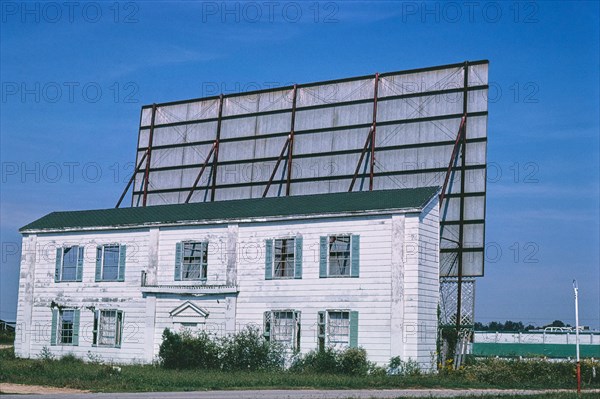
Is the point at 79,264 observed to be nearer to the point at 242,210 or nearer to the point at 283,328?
the point at 242,210

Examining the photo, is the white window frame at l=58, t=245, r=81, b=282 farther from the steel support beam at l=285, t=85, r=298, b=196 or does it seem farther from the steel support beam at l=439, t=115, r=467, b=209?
the steel support beam at l=439, t=115, r=467, b=209

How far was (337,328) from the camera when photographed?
103 feet

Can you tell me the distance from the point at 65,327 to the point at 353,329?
14868 mm

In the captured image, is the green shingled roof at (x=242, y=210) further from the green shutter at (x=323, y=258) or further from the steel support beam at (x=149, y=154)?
the steel support beam at (x=149, y=154)

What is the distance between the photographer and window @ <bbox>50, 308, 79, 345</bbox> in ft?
123

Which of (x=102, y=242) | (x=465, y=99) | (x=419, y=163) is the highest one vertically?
(x=465, y=99)

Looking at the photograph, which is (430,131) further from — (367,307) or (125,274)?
(125,274)

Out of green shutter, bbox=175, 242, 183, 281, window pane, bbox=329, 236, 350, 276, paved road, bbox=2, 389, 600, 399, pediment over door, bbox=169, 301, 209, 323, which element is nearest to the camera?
paved road, bbox=2, 389, 600, 399

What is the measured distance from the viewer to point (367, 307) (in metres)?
30.8

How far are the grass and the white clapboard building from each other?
282cm

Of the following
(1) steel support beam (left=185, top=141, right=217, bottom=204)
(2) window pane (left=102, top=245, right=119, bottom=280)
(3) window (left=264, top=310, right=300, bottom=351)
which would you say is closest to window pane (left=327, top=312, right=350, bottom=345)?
(3) window (left=264, top=310, right=300, bottom=351)

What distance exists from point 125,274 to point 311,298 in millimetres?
9542

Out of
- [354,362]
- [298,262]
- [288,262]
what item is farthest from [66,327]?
[354,362]

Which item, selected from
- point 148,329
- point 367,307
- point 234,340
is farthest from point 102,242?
point 367,307
